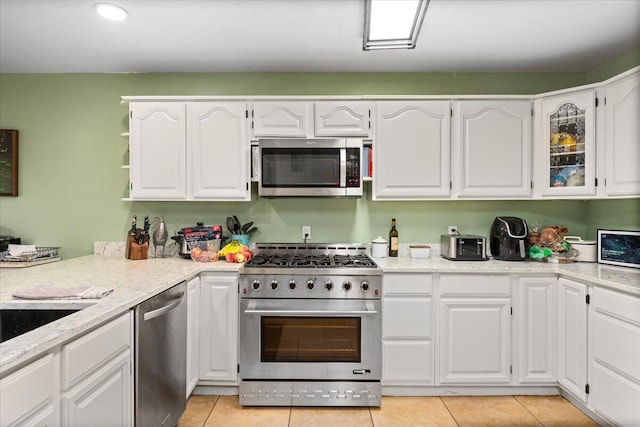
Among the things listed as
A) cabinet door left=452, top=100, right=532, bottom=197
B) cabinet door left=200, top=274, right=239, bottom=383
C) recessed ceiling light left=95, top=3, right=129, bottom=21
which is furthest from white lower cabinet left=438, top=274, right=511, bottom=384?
recessed ceiling light left=95, top=3, right=129, bottom=21

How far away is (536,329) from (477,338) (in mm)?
396

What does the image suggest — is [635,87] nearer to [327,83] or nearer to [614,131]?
[614,131]

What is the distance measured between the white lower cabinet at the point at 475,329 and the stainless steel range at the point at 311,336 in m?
0.48

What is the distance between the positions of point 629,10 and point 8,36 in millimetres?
3923

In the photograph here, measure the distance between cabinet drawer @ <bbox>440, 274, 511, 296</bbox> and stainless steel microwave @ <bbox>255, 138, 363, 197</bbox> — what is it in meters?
0.89

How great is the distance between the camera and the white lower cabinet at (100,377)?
124cm

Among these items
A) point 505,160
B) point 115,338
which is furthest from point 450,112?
point 115,338

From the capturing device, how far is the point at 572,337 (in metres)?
2.32

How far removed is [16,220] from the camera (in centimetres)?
309

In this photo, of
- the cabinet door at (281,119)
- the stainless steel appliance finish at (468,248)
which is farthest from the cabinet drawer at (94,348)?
the stainless steel appliance finish at (468,248)

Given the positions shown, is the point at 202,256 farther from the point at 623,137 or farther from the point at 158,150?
the point at 623,137

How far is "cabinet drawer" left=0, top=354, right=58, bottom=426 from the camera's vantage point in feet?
3.18

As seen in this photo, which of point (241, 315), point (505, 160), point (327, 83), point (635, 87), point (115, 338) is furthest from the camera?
point (327, 83)

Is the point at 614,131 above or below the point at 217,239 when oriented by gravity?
above
